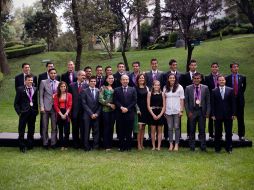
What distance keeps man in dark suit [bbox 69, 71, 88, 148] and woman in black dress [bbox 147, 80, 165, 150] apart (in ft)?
5.46

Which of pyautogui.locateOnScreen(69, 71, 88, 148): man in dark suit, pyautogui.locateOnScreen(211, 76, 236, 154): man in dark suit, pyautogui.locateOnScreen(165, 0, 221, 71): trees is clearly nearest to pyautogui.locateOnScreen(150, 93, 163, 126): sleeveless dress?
pyautogui.locateOnScreen(211, 76, 236, 154): man in dark suit

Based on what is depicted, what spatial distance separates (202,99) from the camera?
31.6 feet

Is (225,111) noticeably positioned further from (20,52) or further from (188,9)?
(20,52)

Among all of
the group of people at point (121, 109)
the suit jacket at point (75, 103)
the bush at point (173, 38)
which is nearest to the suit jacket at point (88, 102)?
the group of people at point (121, 109)

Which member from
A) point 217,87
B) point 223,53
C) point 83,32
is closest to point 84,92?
point 217,87

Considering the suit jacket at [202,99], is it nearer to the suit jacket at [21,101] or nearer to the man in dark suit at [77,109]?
the man in dark suit at [77,109]

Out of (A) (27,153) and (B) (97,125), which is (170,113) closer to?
(B) (97,125)

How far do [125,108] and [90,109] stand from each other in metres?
0.85

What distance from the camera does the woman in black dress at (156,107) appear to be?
32.1 feet

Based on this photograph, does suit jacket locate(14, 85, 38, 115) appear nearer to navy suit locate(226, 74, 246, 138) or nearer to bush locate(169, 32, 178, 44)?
navy suit locate(226, 74, 246, 138)

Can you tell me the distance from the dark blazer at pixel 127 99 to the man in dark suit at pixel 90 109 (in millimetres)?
485

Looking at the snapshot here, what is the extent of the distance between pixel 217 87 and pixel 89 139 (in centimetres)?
338

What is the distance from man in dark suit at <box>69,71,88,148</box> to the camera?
9.95 meters

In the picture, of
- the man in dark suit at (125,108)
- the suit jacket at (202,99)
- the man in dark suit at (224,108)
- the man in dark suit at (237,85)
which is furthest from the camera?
the man in dark suit at (237,85)
